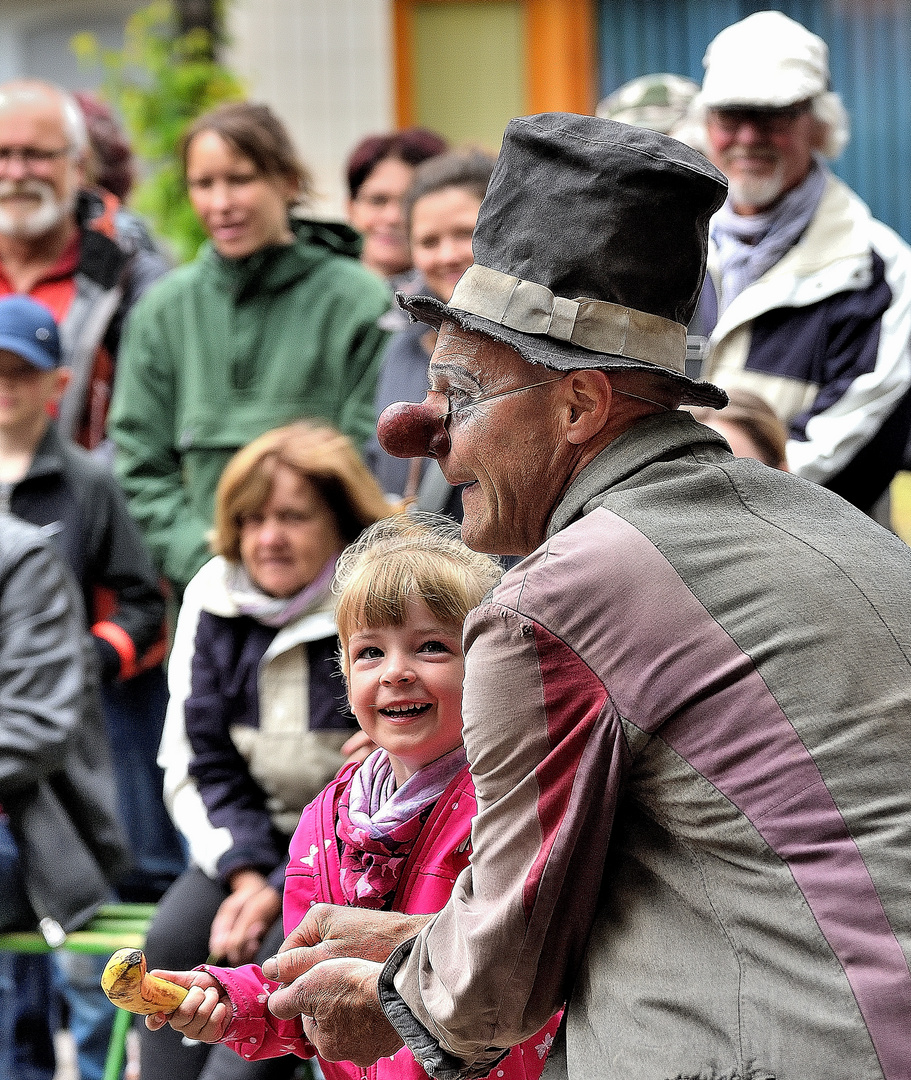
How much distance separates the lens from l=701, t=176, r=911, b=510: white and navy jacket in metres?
3.48

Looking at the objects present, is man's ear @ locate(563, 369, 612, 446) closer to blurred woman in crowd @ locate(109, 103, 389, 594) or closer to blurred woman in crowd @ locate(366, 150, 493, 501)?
blurred woman in crowd @ locate(366, 150, 493, 501)

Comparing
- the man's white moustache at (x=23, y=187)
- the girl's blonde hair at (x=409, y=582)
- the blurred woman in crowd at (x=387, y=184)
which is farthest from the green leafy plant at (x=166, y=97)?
the girl's blonde hair at (x=409, y=582)

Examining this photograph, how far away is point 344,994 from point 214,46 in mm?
6241

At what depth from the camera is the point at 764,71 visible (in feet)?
12.3

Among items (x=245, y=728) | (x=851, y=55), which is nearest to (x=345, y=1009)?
(x=245, y=728)

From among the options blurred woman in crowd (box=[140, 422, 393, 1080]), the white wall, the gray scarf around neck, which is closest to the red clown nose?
blurred woman in crowd (box=[140, 422, 393, 1080])

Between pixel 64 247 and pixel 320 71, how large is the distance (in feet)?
12.2

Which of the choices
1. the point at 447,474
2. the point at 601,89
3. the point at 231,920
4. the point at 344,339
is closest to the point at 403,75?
the point at 601,89

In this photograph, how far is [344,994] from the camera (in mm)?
1835

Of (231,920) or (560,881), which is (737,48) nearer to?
(231,920)

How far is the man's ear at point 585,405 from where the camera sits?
1.76 meters

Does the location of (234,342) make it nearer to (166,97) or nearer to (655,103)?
(655,103)

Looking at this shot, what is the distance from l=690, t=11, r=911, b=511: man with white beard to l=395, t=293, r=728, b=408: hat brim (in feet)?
5.36

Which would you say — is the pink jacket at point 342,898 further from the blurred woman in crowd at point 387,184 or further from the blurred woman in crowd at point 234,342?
the blurred woman in crowd at point 387,184
